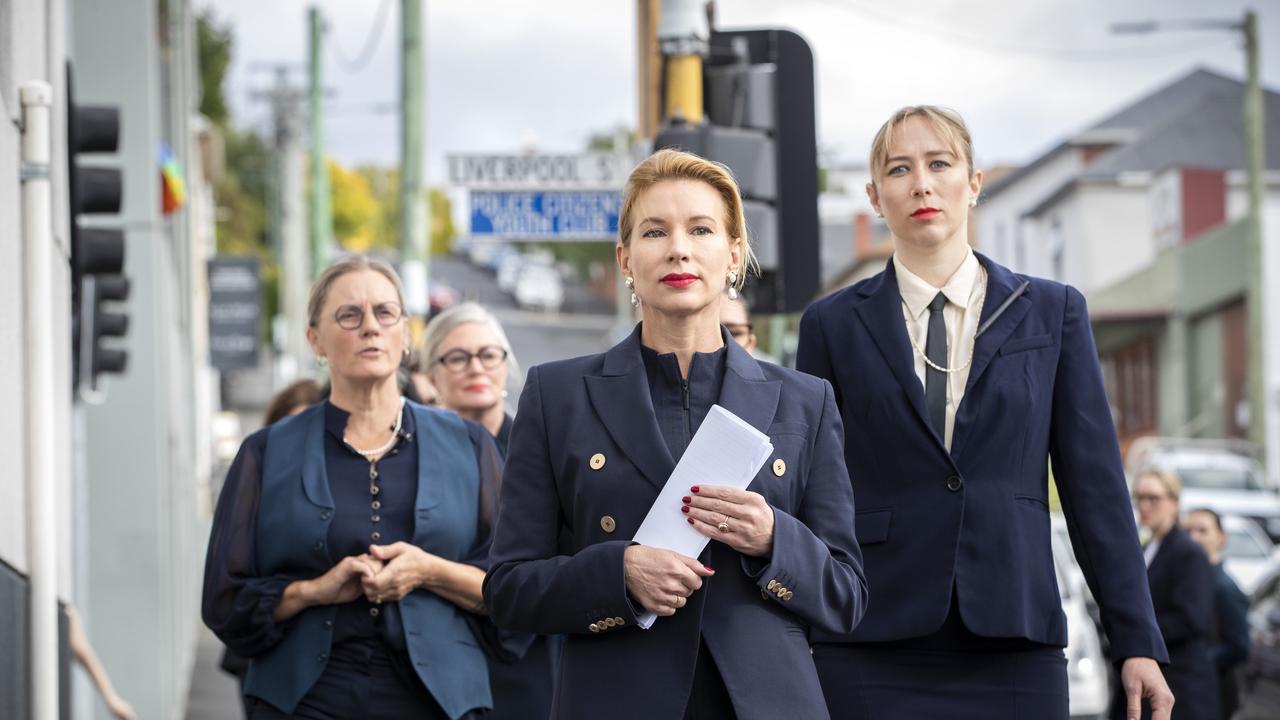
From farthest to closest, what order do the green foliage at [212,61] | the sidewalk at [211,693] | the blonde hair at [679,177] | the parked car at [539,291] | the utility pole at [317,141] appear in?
1. the parked car at [539,291]
2. the green foliage at [212,61]
3. the utility pole at [317,141]
4. the sidewalk at [211,693]
5. the blonde hair at [679,177]

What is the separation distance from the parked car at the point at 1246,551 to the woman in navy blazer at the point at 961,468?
748 inches

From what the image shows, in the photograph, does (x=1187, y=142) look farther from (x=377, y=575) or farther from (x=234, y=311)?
(x=377, y=575)

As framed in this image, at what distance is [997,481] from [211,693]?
43.9ft

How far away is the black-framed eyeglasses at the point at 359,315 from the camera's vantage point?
17.3 feet

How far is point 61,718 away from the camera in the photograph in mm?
5273

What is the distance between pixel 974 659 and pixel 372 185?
103521 millimetres

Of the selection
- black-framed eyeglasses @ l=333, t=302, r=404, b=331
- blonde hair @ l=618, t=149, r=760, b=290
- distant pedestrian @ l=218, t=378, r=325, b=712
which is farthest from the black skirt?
distant pedestrian @ l=218, t=378, r=325, b=712

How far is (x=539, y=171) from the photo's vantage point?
13.9 metres

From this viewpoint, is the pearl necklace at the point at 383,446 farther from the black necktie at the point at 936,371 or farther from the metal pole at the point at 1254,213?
the metal pole at the point at 1254,213

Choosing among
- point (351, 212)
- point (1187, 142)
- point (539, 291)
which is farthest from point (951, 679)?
point (351, 212)

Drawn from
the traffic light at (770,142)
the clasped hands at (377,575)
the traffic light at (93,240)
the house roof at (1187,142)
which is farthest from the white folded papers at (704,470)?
the house roof at (1187,142)

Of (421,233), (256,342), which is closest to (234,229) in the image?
(256,342)

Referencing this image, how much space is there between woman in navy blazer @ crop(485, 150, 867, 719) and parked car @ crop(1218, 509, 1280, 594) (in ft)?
65.4

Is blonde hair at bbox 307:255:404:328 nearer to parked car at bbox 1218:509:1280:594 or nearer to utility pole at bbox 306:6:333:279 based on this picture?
parked car at bbox 1218:509:1280:594
